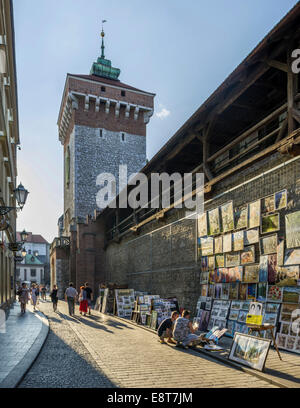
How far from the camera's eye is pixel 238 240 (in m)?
9.54

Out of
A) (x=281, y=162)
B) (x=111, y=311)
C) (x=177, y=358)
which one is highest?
(x=281, y=162)

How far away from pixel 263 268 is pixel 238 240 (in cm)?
123

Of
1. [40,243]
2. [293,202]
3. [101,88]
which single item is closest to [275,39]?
[293,202]

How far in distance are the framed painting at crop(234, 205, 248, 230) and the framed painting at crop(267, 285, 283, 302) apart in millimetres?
1780

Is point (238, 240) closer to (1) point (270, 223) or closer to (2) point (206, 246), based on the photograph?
(1) point (270, 223)

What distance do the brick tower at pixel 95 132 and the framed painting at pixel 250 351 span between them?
28018 millimetres

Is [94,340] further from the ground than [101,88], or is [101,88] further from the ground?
[101,88]

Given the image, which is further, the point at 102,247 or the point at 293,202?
the point at 102,247

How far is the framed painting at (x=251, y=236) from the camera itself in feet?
29.1

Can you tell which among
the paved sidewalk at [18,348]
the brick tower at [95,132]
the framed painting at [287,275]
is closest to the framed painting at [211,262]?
the framed painting at [287,275]

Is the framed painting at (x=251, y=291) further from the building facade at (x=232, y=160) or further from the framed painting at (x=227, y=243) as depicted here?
the framed painting at (x=227, y=243)
